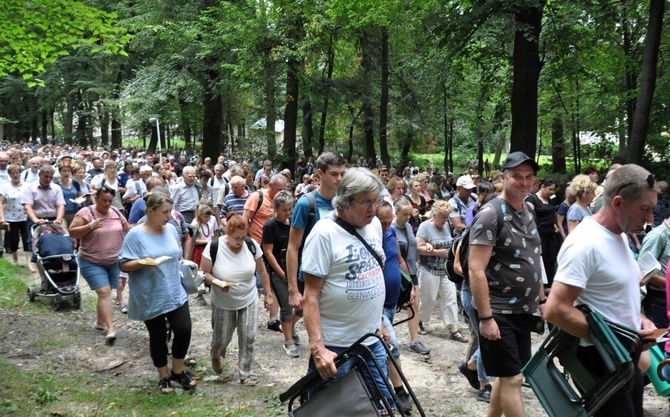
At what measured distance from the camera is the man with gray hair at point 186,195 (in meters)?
11.7

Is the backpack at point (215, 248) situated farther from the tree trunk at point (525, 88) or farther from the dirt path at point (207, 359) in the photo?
the tree trunk at point (525, 88)

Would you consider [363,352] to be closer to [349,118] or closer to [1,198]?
[1,198]

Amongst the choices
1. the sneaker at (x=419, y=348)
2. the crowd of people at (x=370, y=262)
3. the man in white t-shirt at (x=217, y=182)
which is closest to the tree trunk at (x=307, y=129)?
the man in white t-shirt at (x=217, y=182)

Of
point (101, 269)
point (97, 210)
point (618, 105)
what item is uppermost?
point (618, 105)

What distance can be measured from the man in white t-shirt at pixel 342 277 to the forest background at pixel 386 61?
678 centimetres

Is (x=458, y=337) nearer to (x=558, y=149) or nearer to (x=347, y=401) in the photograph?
(x=347, y=401)

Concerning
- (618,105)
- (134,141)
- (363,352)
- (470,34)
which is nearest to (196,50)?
(470,34)

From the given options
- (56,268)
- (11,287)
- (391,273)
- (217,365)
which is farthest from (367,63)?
(391,273)

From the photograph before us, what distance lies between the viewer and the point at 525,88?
44.5 feet

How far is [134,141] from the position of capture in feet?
274

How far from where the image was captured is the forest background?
1300 cm

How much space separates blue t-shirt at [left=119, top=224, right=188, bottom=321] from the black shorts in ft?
10.1

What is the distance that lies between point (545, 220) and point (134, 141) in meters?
80.4

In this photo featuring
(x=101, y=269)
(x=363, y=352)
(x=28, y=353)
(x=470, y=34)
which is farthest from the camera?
(x=470, y=34)
